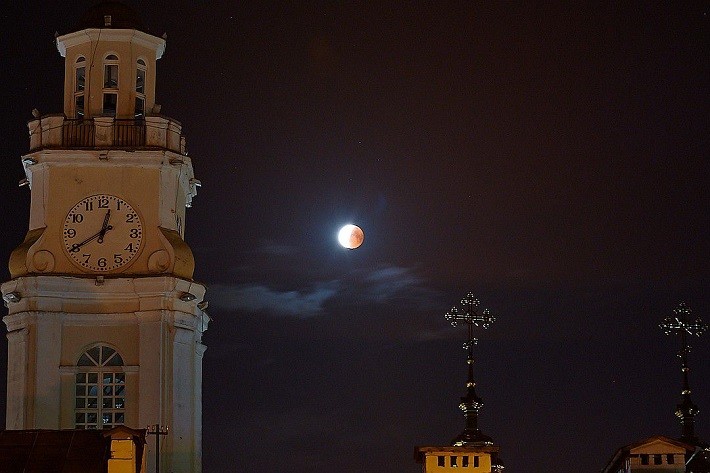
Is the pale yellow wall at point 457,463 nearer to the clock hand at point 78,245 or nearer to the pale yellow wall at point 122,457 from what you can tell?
the pale yellow wall at point 122,457

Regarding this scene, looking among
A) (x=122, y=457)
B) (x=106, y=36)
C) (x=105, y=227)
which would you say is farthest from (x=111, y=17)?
(x=122, y=457)

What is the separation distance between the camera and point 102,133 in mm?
98438

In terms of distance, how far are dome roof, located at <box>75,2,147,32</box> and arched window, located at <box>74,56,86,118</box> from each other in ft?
4.05

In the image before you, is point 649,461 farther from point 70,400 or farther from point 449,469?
point 70,400

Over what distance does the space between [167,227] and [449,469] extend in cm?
2557

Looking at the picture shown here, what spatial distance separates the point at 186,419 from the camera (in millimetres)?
96188

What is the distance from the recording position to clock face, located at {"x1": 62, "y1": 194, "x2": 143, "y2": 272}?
319ft

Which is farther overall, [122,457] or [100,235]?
[100,235]

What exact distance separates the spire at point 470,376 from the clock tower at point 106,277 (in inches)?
594

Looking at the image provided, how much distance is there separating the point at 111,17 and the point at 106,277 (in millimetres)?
9768

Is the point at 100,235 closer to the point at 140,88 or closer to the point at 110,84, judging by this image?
the point at 110,84

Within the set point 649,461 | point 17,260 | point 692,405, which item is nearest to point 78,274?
point 17,260

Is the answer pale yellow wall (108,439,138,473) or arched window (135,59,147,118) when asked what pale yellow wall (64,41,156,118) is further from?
pale yellow wall (108,439,138,473)

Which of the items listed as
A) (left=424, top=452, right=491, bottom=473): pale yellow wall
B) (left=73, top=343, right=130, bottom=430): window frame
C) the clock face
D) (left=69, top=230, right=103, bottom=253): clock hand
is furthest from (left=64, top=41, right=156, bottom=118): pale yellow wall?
(left=424, top=452, right=491, bottom=473): pale yellow wall
